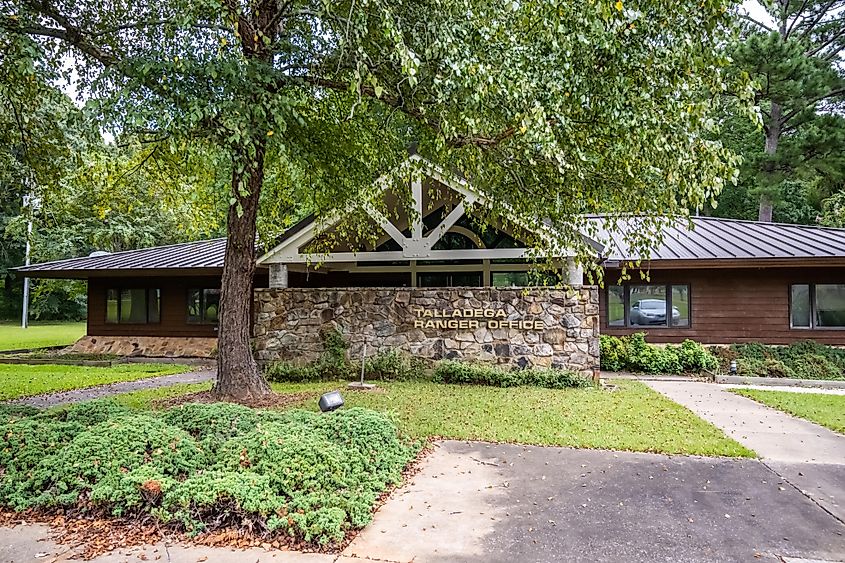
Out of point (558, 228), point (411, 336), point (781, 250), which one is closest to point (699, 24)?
point (558, 228)

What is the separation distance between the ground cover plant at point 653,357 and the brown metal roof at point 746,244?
1.89m

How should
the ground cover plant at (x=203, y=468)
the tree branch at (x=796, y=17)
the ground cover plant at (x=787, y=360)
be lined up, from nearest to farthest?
the ground cover plant at (x=203, y=468)
the ground cover plant at (x=787, y=360)
the tree branch at (x=796, y=17)

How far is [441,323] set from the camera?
427 inches

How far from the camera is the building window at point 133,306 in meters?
16.1

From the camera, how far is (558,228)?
307 inches

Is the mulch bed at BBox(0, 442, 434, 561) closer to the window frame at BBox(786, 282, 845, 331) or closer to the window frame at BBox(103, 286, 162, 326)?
the window frame at BBox(786, 282, 845, 331)

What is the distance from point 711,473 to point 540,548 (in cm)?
243

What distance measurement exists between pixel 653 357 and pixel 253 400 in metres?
8.31

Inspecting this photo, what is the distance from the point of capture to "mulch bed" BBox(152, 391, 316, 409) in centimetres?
798

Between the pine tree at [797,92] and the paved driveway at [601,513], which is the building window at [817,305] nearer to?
the pine tree at [797,92]

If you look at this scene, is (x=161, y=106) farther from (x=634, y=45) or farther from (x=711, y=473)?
(x=711, y=473)

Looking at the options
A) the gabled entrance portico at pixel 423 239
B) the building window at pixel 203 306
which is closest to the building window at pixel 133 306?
the building window at pixel 203 306

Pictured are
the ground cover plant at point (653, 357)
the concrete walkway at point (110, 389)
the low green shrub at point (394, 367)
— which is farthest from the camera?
the ground cover plant at point (653, 357)

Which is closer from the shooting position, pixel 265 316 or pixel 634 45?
pixel 634 45
